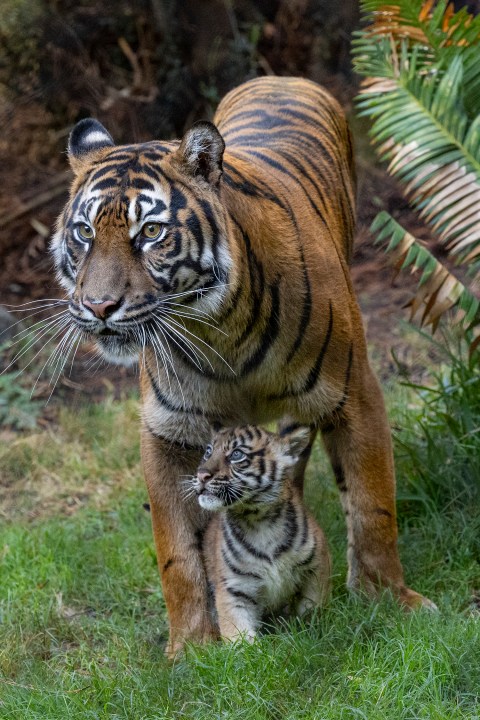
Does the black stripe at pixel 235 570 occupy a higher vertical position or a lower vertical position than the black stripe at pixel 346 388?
lower

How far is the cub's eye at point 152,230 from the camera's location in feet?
11.4

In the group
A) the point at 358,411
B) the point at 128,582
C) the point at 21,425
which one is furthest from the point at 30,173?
the point at 358,411

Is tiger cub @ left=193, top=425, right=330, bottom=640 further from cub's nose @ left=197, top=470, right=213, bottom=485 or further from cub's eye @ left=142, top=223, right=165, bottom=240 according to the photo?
cub's eye @ left=142, top=223, right=165, bottom=240

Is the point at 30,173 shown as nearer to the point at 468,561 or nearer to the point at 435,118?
the point at 435,118

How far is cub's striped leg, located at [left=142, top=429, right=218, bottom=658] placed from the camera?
4.17m

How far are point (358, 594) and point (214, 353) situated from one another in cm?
114

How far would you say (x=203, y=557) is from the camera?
429 centimetres

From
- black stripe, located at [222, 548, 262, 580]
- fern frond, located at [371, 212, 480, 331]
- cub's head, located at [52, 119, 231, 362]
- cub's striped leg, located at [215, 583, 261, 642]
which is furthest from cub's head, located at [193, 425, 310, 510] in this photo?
fern frond, located at [371, 212, 480, 331]

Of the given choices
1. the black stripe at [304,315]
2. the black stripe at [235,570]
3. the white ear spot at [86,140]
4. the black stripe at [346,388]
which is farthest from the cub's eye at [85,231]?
the black stripe at [235,570]

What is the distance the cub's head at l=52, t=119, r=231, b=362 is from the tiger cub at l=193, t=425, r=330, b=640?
49 centimetres

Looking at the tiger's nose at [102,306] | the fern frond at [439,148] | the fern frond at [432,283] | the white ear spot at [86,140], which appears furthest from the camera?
the fern frond at [432,283]

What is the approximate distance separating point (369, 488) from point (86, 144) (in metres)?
1.66

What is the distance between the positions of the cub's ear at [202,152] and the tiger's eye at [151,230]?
263mm

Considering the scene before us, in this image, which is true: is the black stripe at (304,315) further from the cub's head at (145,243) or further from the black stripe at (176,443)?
the black stripe at (176,443)
